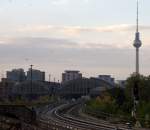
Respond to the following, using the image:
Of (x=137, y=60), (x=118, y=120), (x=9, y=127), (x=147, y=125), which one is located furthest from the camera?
(x=137, y=60)

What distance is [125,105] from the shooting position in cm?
9050

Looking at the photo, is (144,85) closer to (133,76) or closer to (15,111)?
(133,76)

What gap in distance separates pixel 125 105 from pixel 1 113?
3027 centimetres

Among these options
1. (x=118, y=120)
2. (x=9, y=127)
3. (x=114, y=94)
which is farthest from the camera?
(x=114, y=94)

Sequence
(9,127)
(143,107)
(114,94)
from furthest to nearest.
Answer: (114,94)
(143,107)
(9,127)

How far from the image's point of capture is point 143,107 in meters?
73.6

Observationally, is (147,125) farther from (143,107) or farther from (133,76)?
(133,76)

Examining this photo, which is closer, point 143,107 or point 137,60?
point 143,107

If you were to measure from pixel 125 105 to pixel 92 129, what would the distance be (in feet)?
154

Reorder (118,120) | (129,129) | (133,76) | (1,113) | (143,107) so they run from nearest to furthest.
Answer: (129,129)
(118,120)
(1,113)
(143,107)
(133,76)

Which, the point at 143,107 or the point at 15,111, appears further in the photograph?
the point at 143,107

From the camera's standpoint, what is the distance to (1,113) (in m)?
64.5

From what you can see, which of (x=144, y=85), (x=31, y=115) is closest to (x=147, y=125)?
(x=31, y=115)

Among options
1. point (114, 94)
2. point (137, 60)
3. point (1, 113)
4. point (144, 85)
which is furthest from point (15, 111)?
point (137, 60)
